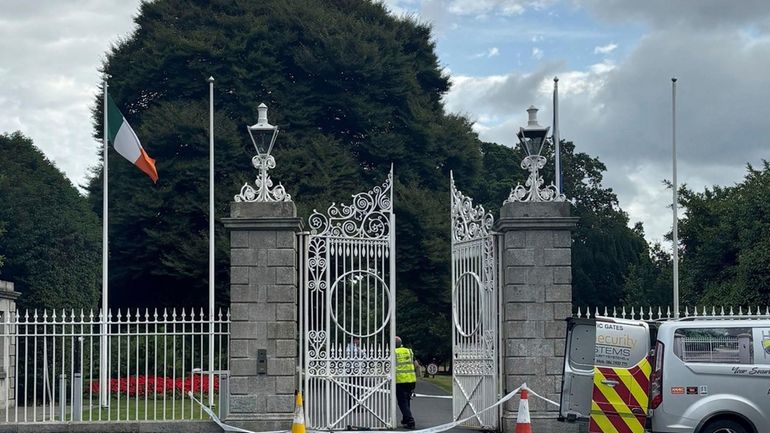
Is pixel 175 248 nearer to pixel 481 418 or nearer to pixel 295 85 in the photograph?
pixel 295 85

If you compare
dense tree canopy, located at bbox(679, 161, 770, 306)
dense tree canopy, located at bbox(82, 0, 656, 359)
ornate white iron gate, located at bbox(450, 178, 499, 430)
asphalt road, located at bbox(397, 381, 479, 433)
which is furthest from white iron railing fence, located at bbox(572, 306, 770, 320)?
dense tree canopy, located at bbox(82, 0, 656, 359)

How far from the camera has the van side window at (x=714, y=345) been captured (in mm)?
14641

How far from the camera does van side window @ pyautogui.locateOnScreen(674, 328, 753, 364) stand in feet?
48.0

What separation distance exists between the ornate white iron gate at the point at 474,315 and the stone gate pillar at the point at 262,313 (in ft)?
9.35

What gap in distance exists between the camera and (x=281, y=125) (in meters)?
37.3

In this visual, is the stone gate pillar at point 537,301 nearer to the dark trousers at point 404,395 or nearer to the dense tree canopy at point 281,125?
the dark trousers at point 404,395

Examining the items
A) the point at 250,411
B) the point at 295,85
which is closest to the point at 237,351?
the point at 250,411

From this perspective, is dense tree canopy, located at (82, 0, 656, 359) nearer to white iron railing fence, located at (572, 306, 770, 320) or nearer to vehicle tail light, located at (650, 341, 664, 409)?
white iron railing fence, located at (572, 306, 770, 320)

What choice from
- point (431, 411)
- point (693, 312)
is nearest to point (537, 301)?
point (431, 411)

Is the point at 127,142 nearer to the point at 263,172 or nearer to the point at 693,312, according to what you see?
the point at 263,172

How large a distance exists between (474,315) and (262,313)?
3452mm

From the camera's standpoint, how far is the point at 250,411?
1717cm

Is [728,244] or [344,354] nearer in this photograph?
[344,354]

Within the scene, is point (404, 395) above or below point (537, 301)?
below
